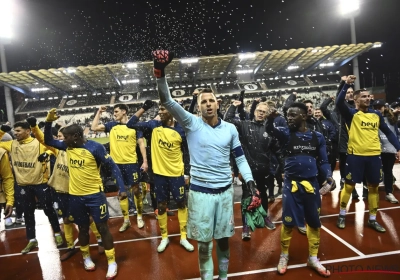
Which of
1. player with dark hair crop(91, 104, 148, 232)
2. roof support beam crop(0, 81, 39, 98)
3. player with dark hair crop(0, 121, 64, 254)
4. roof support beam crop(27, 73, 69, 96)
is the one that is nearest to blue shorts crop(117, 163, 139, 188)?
player with dark hair crop(91, 104, 148, 232)

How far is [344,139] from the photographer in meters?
6.10

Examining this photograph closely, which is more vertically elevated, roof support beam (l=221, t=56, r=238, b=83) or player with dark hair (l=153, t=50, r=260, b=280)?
roof support beam (l=221, t=56, r=238, b=83)

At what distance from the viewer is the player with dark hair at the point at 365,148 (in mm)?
4445

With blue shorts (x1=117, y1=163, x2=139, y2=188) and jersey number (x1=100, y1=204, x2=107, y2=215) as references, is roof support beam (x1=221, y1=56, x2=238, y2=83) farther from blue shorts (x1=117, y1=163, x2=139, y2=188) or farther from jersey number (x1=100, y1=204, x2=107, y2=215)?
jersey number (x1=100, y1=204, x2=107, y2=215)

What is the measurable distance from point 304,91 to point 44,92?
30.8 metres

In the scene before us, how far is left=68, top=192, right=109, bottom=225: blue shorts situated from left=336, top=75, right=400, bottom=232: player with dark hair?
3904mm

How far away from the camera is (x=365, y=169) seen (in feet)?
14.8

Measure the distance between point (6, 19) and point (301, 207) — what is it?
94.1 feet

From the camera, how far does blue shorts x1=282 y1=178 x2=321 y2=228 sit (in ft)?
10.9

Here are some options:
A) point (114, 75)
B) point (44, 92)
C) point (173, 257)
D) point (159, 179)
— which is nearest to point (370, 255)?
point (173, 257)

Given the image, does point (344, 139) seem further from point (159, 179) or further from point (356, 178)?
point (159, 179)

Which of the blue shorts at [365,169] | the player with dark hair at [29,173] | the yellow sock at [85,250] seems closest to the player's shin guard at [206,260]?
the yellow sock at [85,250]

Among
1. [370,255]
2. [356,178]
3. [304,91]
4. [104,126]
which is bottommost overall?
[370,255]

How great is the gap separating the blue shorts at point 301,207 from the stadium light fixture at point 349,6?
2836 cm
